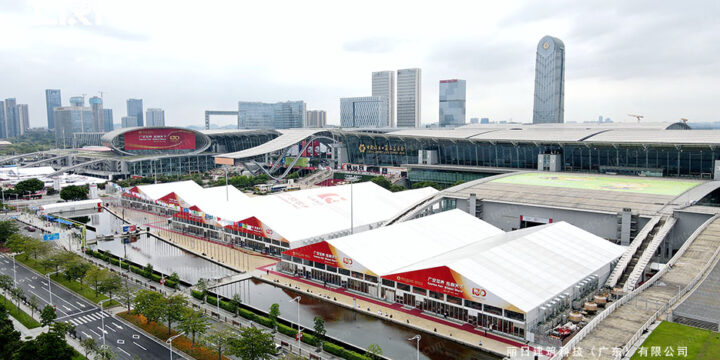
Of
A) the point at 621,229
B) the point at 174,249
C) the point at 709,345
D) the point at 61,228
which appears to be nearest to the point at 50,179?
the point at 61,228

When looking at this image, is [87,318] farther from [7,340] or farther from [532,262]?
[532,262]

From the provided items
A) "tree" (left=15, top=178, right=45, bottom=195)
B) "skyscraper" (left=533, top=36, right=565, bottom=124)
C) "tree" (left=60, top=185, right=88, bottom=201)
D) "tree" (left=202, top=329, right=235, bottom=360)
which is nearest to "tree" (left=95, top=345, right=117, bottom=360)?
"tree" (left=202, top=329, right=235, bottom=360)

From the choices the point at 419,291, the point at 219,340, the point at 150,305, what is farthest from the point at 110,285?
the point at 419,291

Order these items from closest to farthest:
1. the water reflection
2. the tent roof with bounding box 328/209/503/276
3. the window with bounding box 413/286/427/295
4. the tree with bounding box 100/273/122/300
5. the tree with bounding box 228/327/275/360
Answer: the tree with bounding box 228/327/275/360, the water reflection, the window with bounding box 413/286/427/295, the tree with bounding box 100/273/122/300, the tent roof with bounding box 328/209/503/276

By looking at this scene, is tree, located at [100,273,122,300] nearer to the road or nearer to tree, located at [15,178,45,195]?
the road

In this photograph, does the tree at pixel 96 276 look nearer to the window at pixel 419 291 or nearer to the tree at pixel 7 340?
the tree at pixel 7 340

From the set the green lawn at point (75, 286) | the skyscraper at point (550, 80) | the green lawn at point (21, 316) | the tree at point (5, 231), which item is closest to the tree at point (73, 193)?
the tree at point (5, 231)

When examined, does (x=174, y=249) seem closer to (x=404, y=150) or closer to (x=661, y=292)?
(x=661, y=292)
